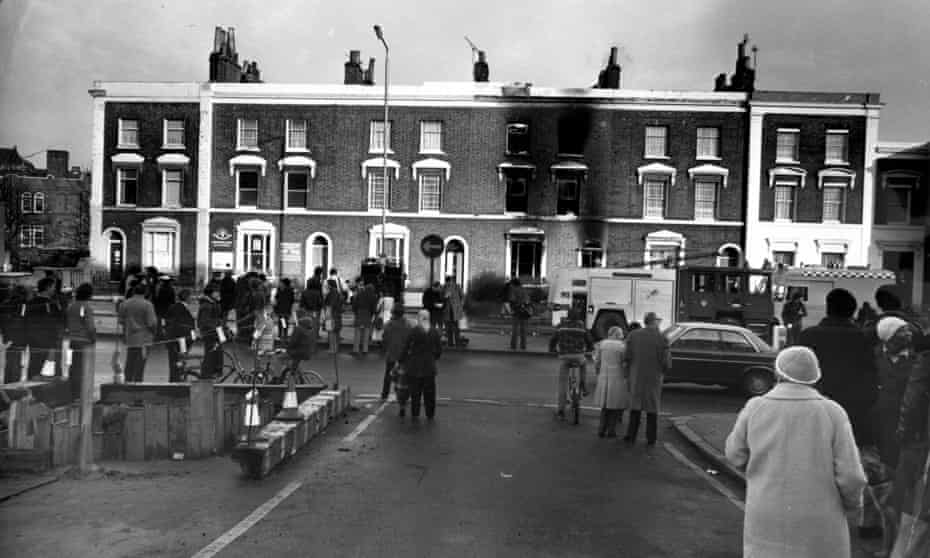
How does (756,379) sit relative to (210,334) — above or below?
below

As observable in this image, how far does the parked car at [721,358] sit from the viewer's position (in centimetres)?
1720

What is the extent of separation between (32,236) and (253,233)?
9826 mm

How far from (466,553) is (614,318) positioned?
22717 mm

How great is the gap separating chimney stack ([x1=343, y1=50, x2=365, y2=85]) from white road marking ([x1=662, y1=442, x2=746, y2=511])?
1307 inches

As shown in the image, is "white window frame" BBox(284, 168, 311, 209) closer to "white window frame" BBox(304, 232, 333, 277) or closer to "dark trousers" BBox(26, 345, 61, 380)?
"white window frame" BBox(304, 232, 333, 277)

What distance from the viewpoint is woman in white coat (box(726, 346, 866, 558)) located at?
14.9 ft

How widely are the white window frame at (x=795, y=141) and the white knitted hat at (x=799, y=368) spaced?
1452 inches

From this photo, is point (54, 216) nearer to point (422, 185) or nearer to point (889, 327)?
point (422, 185)

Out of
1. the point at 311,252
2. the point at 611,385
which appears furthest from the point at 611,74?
the point at 611,385

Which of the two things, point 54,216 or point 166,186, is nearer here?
point 166,186

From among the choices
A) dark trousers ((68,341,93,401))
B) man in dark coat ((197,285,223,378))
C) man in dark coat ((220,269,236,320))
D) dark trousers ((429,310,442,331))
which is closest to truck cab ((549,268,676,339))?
dark trousers ((429,310,442,331))

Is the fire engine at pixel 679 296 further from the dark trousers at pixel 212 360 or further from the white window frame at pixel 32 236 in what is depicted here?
the white window frame at pixel 32 236

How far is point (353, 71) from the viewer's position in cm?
4184

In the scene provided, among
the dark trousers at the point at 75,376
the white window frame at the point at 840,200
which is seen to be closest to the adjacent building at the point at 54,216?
the dark trousers at the point at 75,376
